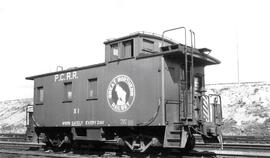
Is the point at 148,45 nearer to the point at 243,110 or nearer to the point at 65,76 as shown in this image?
the point at 65,76

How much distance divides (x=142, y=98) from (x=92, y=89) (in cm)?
274

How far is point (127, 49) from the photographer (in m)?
12.0

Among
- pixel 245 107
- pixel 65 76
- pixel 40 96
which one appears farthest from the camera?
pixel 245 107

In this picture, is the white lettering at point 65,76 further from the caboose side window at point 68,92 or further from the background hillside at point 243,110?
the background hillside at point 243,110

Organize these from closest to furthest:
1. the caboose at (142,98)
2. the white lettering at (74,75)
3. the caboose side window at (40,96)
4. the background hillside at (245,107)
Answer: the caboose at (142,98) < the white lettering at (74,75) < the caboose side window at (40,96) < the background hillside at (245,107)

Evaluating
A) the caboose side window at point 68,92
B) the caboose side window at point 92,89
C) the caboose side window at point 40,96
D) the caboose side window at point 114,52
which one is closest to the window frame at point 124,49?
the caboose side window at point 114,52

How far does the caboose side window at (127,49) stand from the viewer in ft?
39.1

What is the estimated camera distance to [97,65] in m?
12.8

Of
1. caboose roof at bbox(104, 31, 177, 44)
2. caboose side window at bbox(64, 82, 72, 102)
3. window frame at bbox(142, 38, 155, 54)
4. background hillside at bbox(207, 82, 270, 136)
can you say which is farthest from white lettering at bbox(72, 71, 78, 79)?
background hillside at bbox(207, 82, 270, 136)

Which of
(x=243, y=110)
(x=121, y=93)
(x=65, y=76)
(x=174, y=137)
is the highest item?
(x=65, y=76)

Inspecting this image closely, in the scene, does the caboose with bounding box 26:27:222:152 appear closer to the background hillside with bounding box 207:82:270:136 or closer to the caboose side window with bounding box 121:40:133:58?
the caboose side window with bounding box 121:40:133:58

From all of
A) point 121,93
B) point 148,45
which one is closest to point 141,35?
point 148,45

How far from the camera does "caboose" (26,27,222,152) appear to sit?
10742mm

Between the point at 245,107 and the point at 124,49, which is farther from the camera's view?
the point at 245,107
